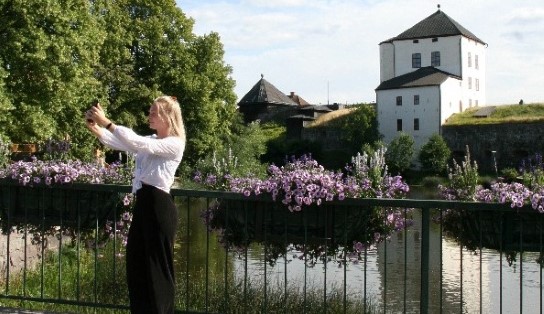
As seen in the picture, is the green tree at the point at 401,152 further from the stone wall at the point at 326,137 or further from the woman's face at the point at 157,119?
the woman's face at the point at 157,119

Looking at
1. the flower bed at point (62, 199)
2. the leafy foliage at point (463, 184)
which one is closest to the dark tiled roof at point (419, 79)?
the leafy foliage at point (463, 184)

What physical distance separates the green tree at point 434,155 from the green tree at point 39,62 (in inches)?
1509

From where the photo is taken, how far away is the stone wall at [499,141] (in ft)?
196

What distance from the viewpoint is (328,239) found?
5430mm

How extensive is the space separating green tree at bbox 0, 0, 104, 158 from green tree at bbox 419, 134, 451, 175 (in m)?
38.3

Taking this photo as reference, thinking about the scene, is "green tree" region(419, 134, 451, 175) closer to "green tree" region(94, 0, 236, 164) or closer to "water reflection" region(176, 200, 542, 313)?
"green tree" region(94, 0, 236, 164)

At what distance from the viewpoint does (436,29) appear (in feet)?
236

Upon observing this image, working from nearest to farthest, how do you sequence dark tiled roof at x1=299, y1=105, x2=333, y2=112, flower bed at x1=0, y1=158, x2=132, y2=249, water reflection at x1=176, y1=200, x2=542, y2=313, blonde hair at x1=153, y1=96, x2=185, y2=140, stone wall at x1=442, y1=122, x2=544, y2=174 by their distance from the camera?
blonde hair at x1=153, y1=96, x2=185, y2=140 → flower bed at x1=0, y1=158, x2=132, y2=249 → water reflection at x1=176, y1=200, x2=542, y2=313 → stone wall at x1=442, y1=122, x2=544, y2=174 → dark tiled roof at x1=299, y1=105, x2=333, y2=112

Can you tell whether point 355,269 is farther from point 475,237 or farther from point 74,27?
point 74,27

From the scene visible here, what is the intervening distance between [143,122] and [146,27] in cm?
448

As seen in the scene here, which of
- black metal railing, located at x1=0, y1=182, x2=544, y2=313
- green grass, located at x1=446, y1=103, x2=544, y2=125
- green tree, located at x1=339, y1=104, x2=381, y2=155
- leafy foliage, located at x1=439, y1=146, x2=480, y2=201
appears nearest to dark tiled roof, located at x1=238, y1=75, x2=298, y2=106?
green tree, located at x1=339, y1=104, x2=381, y2=155

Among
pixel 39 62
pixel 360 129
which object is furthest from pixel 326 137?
pixel 39 62

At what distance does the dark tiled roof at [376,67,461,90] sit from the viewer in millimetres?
64750

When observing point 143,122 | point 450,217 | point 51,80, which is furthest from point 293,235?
point 143,122
